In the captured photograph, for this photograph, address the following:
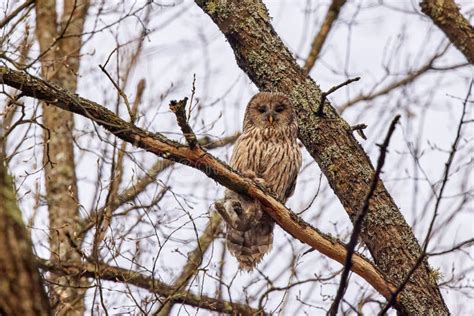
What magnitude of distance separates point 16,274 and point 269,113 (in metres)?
4.84

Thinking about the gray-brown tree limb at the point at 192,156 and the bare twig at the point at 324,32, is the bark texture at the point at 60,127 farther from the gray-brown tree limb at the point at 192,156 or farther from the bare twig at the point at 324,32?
the bare twig at the point at 324,32

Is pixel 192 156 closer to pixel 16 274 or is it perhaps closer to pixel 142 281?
pixel 142 281

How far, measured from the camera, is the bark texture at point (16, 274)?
80.3 inches

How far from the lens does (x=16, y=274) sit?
2.05 meters

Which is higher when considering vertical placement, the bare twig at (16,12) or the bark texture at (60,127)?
the bark texture at (60,127)

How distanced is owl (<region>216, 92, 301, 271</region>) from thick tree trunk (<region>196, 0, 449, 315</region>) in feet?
1.72

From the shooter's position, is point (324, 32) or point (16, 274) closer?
point (16, 274)

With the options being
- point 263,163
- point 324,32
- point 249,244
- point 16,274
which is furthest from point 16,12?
point 324,32

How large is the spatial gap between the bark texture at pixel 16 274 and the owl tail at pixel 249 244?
4.18 meters

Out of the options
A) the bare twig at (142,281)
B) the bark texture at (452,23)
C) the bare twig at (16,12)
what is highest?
the bark texture at (452,23)

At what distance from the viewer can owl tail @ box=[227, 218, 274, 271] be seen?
20.5 ft

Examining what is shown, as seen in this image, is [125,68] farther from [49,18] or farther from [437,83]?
[437,83]

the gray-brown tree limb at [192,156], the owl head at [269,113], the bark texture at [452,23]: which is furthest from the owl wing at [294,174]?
the bark texture at [452,23]

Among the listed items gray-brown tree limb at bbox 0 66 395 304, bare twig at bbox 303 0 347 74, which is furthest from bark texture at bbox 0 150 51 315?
bare twig at bbox 303 0 347 74
